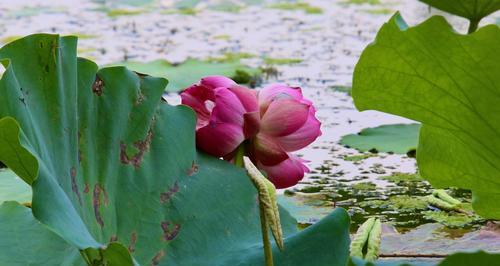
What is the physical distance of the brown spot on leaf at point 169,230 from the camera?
0.58m

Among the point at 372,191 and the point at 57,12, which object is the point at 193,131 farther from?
the point at 57,12

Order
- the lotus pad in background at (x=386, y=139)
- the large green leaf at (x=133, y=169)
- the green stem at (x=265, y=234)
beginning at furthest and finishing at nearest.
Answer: the lotus pad in background at (x=386, y=139) < the large green leaf at (x=133, y=169) < the green stem at (x=265, y=234)

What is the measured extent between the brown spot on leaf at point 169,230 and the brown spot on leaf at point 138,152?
0.14 feet

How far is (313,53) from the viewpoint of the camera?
10.3 feet

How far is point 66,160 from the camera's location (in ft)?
1.72

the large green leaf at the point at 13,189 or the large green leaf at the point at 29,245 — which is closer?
the large green leaf at the point at 29,245

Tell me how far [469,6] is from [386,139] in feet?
3.99

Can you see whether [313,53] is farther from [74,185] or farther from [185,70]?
[74,185]

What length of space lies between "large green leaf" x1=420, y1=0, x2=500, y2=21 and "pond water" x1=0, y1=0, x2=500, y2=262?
43 centimetres

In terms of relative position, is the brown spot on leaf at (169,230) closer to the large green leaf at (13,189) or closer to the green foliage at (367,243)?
the green foliage at (367,243)

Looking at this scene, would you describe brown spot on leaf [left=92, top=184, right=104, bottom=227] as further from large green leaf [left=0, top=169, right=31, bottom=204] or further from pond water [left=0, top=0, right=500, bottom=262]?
large green leaf [left=0, top=169, right=31, bottom=204]

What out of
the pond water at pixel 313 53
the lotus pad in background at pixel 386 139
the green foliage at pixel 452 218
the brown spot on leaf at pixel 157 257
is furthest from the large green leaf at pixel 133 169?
the lotus pad in background at pixel 386 139

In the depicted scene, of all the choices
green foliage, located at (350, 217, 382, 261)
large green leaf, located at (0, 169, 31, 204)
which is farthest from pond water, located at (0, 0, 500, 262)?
green foliage, located at (350, 217, 382, 261)

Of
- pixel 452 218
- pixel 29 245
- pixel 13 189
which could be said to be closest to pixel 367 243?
pixel 29 245
